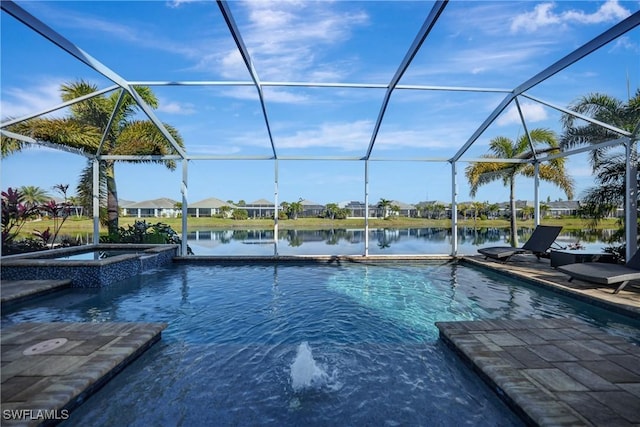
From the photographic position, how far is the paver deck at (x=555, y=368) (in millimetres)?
2332

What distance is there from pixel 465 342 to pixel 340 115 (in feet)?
33.3

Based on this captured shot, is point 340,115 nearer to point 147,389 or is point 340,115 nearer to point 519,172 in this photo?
point 519,172

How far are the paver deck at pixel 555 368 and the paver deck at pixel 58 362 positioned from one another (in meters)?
3.21

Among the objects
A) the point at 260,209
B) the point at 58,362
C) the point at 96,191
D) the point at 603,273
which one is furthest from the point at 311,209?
the point at 58,362

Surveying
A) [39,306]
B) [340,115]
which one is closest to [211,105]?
[340,115]

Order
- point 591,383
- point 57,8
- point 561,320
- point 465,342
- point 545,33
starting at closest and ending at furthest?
point 591,383, point 465,342, point 561,320, point 57,8, point 545,33

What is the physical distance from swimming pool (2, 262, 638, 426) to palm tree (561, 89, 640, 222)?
4359mm

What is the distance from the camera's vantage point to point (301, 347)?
394 cm

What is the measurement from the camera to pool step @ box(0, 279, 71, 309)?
5.52 meters

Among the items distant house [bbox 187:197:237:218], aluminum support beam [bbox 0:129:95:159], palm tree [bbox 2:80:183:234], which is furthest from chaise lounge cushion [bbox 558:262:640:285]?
distant house [bbox 187:197:237:218]

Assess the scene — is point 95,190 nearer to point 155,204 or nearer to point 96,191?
point 96,191

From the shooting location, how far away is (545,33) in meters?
7.19

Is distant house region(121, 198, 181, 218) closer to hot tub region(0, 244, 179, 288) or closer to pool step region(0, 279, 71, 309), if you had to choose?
hot tub region(0, 244, 179, 288)

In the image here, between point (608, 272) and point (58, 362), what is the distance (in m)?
7.70
